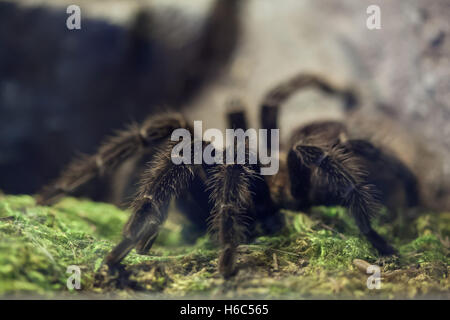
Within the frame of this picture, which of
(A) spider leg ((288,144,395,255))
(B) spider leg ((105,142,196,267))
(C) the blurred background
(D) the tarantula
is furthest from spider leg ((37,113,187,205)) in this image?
(A) spider leg ((288,144,395,255))

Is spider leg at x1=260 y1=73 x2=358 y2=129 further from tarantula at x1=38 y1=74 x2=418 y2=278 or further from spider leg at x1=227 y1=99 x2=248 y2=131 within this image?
spider leg at x1=227 y1=99 x2=248 y2=131

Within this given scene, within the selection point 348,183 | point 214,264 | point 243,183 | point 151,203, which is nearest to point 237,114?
point 243,183

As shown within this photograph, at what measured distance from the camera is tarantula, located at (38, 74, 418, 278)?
2.51 m

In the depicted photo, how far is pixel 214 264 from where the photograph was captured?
2494 mm

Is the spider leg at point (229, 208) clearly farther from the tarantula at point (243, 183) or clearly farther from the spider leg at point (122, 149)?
the spider leg at point (122, 149)

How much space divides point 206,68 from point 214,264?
3560 millimetres

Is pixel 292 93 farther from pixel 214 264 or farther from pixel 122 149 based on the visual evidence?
pixel 214 264

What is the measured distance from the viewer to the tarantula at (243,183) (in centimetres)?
251

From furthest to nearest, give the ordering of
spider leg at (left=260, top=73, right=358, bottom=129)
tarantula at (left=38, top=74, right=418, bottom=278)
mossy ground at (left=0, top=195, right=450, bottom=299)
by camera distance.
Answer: spider leg at (left=260, top=73, right=358, bottom=129)
tarantula at (left=38, top=74, right=418, bottom=278)
mossy ground at (left=0, top=195, right=450, bottom=299)

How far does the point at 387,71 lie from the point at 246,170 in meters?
2.77

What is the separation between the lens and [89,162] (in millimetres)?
3275

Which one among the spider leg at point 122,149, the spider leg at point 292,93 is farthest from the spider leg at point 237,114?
the spider leg at point 122,149

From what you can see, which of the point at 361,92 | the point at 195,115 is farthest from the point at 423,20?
the point at 195,115

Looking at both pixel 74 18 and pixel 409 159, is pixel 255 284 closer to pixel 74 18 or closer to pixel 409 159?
pixel 409 159
